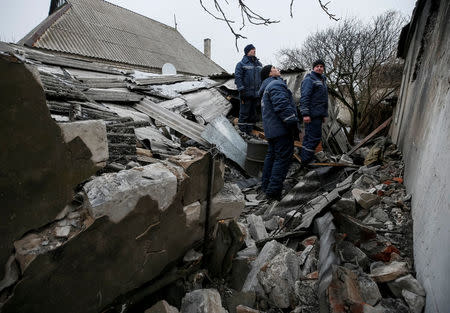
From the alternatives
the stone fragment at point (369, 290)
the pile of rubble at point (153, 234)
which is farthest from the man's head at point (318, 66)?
the stone fragment at point (369, 290)

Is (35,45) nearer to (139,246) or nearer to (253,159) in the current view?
(253,159)

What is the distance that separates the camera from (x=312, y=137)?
518 cm

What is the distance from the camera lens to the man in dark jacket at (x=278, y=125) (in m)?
4.16

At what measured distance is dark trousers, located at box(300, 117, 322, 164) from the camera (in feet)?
16.9

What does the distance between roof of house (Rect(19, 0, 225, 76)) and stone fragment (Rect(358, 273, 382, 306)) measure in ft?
49.2

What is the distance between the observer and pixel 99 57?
14.2 meters

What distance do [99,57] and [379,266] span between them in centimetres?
1553

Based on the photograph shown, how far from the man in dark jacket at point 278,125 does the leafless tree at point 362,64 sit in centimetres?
375

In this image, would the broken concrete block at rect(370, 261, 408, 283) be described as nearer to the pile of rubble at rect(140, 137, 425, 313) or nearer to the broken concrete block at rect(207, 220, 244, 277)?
the pile of rubble at rect(140, 137, 425, 313)

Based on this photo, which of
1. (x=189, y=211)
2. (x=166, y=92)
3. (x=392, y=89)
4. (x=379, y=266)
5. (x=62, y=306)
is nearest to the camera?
(x=62, y=306)

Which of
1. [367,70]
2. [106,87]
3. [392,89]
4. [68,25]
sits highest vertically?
[68,25]

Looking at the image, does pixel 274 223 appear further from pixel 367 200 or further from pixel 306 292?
pixel 306 292

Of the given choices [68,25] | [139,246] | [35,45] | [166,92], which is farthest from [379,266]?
[68,25]

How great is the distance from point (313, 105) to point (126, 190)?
168 inches
